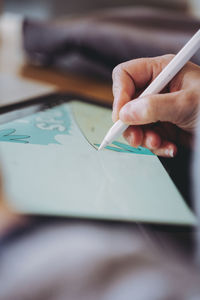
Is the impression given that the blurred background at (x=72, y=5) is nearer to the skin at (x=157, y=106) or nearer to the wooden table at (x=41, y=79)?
the wooden table at (x=41, y=79)

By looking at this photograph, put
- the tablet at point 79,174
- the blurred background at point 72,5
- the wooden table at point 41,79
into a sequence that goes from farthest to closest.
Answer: the blurred background at point 72,5
the wooden table at point 41,79
the tablet at point 79,174

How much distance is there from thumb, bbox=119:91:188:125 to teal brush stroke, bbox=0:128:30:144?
8 centimetres

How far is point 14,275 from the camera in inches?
4.6

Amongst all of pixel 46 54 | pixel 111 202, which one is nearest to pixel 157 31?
pixel 46 54

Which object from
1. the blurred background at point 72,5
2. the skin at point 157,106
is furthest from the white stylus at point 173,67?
the blurred background at point 72,5

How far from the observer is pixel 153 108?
8.7 inches

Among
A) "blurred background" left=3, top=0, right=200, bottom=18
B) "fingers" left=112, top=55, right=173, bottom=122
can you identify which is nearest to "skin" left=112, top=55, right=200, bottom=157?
"fingers" left=112, top=55, right=173, bottom=122

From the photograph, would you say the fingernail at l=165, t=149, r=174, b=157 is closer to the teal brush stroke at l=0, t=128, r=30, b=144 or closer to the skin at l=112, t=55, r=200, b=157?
the skin at l=112, t=55, r=200, b=157

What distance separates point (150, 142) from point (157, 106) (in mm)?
51

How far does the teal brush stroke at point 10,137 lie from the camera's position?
238 mm

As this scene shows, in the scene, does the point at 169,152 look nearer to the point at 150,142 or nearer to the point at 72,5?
the point at 150,142

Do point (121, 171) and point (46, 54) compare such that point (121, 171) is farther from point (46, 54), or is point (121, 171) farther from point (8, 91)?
point (46, 54)

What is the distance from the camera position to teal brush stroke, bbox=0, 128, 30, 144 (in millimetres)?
238

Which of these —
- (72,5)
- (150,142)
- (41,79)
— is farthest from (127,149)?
(72,5)
